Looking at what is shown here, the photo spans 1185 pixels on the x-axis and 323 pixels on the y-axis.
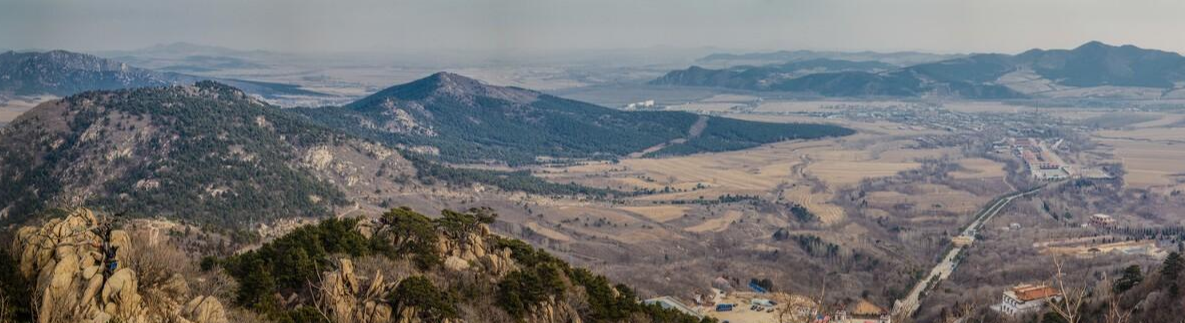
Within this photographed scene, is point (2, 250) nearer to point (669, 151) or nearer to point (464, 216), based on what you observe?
point (464, 216)

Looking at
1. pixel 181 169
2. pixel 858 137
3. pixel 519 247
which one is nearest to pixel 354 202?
pixel 181 169

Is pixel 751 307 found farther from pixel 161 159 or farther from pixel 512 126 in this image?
pixel 512 126

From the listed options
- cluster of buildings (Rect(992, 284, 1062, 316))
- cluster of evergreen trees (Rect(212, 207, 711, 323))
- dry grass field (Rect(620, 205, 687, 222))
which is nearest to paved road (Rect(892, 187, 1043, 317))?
cluster of buildings (Rect(992, 284, 1062, 316))

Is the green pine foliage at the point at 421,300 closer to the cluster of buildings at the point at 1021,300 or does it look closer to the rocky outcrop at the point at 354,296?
the rocky outcrop at the point at 354,296

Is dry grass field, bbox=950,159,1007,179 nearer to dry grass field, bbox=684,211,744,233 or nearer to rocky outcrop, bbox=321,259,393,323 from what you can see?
dry grass field, bbox=684,211,744,233

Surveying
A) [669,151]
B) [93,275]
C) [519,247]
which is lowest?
[669,151]

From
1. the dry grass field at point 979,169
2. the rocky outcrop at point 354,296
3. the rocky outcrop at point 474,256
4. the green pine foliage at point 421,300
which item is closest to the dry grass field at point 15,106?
the rocky outcrop at point 474,256

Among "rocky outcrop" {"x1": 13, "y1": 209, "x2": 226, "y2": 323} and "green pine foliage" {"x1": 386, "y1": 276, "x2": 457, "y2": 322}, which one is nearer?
"rocky outcrop" {"x1": 13, "y1": 209, "x2": 226, "y2": 323}
